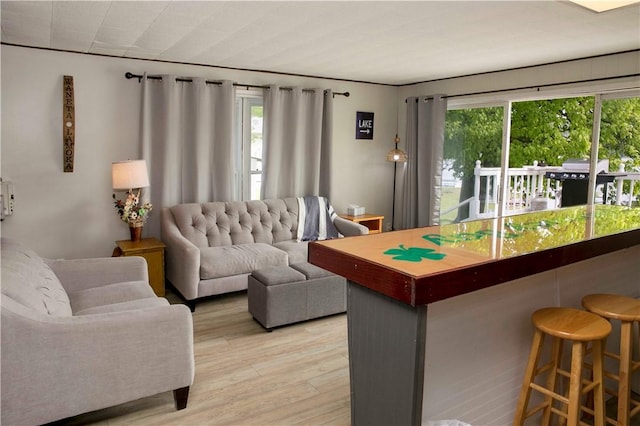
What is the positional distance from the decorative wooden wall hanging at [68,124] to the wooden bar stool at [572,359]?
4.14 meters

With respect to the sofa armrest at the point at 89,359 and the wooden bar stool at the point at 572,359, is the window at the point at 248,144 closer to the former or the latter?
the sofa armrest at the point at 89,359

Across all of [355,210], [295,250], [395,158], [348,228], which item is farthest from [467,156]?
[295,250]

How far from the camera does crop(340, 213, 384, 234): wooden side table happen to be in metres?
5.85

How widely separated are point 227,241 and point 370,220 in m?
2.01

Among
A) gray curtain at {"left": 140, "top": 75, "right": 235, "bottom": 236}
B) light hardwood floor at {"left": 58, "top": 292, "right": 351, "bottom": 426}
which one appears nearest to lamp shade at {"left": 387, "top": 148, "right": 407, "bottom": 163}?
gray curtain at {"left": 140, "top": 75, "right": 235, "bottom": 236}

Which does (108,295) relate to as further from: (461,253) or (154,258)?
(461,253)

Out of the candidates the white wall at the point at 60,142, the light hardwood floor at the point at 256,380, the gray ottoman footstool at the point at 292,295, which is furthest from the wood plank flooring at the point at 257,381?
the white wall at the point at 60,142

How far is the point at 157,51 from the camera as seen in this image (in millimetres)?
4223

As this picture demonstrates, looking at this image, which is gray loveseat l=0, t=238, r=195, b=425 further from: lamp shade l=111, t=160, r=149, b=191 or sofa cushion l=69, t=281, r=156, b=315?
lamp shade l=111, t=160, r=149, b=191

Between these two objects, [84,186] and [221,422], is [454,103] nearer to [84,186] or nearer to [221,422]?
[84,186]

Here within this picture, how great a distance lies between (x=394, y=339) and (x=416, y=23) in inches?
90.1

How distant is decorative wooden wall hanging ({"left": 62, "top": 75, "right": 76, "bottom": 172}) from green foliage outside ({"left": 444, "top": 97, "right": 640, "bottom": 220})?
13.9 ft

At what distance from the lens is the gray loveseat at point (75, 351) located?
2.11 meters

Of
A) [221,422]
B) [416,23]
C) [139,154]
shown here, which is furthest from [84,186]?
[416,23]
